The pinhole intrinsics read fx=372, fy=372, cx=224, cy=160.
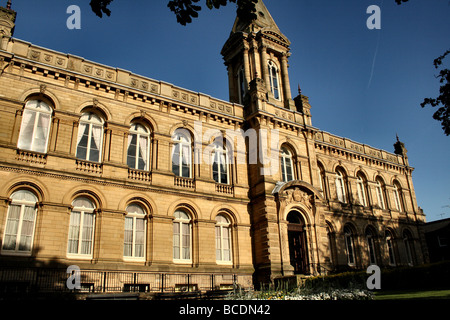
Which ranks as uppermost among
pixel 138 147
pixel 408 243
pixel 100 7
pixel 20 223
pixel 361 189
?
pixel 361 189

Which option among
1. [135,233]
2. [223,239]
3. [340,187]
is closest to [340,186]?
[340,187]

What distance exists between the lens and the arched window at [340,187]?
29.8 meters

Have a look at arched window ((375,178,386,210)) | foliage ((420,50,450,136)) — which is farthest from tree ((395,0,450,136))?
arched window ((375,178,386,210))

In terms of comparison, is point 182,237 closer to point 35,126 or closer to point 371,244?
point 35,126

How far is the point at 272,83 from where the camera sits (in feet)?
92.9

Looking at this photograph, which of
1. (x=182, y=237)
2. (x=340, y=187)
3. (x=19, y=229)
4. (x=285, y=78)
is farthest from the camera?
(x=340, y=187)

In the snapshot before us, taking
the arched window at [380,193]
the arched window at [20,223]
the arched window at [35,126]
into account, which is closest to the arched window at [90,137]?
the arched window at [35,126]

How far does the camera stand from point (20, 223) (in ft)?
52.5

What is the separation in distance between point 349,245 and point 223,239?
40.0 ft

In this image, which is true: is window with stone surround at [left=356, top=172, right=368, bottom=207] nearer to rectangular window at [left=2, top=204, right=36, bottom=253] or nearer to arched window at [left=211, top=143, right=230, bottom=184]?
arched window at [left=211, top=143, right=230, bottom=184]

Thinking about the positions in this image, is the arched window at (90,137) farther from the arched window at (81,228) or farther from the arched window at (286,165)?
the arched window at (286,165)

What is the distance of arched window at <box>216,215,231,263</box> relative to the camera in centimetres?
2125
